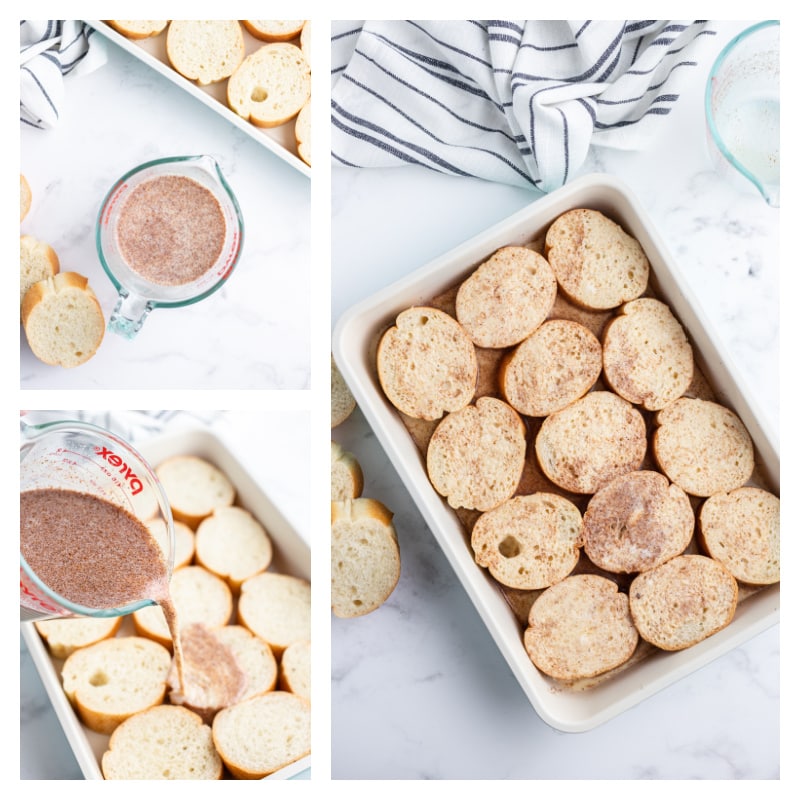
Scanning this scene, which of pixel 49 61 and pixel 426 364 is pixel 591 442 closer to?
pixel 426 364

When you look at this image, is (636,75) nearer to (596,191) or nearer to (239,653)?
(596,191)

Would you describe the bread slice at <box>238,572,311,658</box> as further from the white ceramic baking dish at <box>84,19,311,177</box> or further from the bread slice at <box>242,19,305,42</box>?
the bread slice at <box>242,19,305,42</box>

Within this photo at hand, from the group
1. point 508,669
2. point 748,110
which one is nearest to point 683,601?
point 508,669

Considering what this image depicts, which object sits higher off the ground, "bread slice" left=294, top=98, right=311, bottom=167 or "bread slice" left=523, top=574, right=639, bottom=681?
"bread slice" left=294, top=98, right=311, bottom=167

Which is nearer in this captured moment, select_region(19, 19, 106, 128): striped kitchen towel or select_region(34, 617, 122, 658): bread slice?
select_region(19, 19, 106, 128): striped kitchen towel

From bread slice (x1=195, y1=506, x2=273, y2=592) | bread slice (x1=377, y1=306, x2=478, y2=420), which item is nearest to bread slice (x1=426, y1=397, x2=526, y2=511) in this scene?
bread slice (x1=377, y1=306, x2=478, y2=420)

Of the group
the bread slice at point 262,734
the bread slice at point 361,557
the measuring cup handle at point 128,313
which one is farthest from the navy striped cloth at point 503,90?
the bread slice at point 262,734
